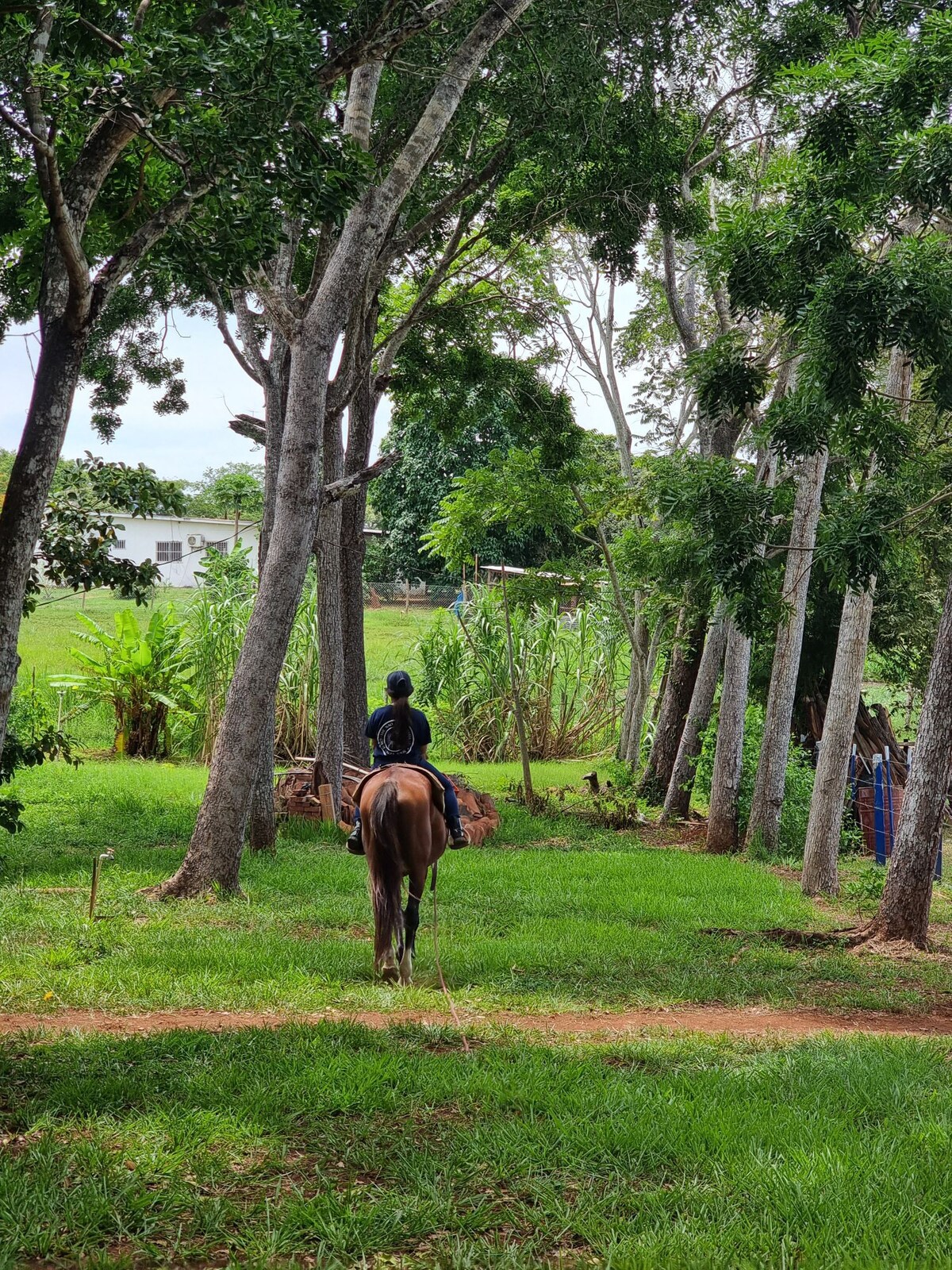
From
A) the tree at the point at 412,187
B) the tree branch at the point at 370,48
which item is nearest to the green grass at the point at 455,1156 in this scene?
the tree at the point at 412,187

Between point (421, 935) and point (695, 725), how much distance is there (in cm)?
850

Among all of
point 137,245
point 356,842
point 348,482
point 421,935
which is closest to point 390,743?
point 356,842

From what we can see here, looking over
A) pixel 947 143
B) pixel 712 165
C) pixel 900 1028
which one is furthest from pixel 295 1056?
pixel 712 165

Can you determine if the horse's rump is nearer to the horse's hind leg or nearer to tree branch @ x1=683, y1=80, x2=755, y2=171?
the horse's hind leg

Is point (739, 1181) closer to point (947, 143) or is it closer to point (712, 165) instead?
point (947, 143)

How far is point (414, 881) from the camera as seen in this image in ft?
24.6

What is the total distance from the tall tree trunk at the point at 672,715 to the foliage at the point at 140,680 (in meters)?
7.99

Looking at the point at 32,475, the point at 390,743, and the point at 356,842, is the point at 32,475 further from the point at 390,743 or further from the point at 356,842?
the point at 356,842

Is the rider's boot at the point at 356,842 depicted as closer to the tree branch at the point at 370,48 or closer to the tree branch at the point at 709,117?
the tree branch at the point at 370,48

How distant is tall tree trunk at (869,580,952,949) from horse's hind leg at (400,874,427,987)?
4.44 metres

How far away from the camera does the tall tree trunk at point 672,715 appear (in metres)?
17.7

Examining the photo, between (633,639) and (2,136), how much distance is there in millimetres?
12655

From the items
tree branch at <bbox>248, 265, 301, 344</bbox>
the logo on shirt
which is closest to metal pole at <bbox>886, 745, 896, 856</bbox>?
the logo on shirt

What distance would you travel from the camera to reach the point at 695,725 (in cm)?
1656
